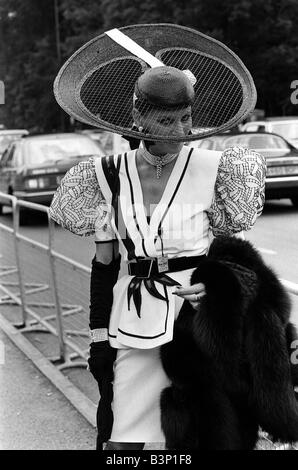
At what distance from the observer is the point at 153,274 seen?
2703 millimetres

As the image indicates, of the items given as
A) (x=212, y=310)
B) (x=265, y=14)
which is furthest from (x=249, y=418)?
(x=265, y=14)

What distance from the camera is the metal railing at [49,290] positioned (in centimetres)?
578

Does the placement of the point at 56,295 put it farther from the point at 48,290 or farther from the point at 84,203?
the point at 84,203

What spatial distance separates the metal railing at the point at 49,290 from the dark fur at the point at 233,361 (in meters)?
2.71

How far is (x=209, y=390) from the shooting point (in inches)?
99.9

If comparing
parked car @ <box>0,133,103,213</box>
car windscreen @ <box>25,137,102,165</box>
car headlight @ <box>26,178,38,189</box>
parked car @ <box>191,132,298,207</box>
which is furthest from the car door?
parked car @ <box>191,132,298,207</box>

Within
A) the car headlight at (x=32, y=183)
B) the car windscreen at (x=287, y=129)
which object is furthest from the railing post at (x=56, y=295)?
the car windscreen at (x=287, y=129)

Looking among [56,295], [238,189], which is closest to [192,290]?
[238,189]

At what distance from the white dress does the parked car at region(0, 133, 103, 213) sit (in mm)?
11090

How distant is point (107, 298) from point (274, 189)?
268 centimetres

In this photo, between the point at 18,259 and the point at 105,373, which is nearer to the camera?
the point at 105,373

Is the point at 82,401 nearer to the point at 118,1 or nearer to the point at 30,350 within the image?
the point at 30,350

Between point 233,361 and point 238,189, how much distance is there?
1.82ft

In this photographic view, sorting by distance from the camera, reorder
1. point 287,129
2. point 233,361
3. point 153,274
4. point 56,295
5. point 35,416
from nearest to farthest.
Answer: point 233,361
point 153,274
point 35,416
point 56,295
point 287,129
